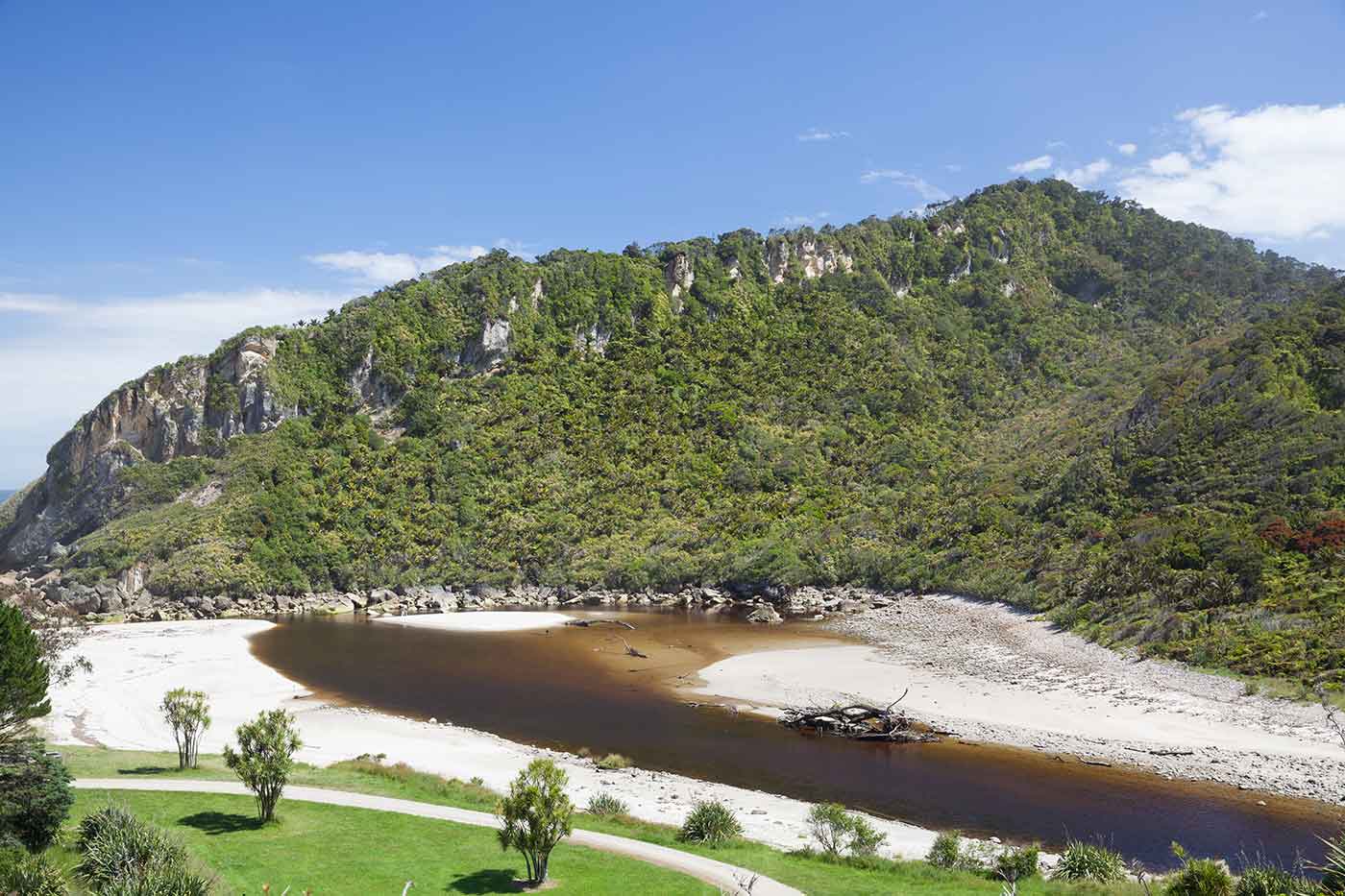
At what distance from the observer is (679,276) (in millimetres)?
153500

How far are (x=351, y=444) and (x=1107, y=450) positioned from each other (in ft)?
311

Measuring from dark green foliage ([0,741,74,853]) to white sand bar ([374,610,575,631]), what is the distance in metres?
53.1

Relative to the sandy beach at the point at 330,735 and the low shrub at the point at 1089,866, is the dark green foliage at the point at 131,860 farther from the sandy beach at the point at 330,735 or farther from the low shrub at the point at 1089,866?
the low shrub at the point at 1089,866

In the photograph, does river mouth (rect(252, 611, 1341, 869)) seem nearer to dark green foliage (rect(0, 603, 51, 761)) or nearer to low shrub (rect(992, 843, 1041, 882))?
low shrub (rect(992, 843, 1041, 882))

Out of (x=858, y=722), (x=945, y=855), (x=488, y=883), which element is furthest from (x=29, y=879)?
(x=858, y=722)

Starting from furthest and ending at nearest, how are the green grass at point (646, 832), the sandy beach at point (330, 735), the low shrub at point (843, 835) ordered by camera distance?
the sandy beach at point (330, 735), the low shrub at point (843, 835), the green grass at point (646, 832)

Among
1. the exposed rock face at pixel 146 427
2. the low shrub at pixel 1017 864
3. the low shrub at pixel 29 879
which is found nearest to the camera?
the low shrub at pixel 29 879

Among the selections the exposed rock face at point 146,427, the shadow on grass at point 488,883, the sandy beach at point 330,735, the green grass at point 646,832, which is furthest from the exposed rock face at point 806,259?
the shadow on grass at point 488,883

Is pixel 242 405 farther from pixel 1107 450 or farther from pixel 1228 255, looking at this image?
pixel 1228 255

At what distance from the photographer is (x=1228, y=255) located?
161375 millimetres

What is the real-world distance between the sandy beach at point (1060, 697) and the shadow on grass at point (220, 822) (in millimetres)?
25395

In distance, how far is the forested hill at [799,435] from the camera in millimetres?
57625

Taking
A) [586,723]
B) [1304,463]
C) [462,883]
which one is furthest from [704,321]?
[462,883]

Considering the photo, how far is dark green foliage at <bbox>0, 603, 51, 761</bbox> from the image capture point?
19.1m
